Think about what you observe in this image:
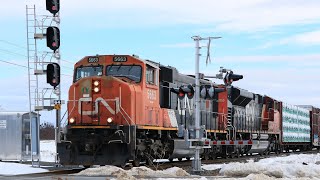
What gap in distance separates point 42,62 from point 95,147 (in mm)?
5109

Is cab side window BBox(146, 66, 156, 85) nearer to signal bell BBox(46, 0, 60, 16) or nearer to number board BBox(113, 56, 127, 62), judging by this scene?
number board BBox(113, 56, 127, 62)

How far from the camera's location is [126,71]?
63.0 ft

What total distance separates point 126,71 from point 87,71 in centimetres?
140

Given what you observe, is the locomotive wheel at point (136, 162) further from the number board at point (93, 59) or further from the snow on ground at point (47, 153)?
the snow on ground at point (47, 153)

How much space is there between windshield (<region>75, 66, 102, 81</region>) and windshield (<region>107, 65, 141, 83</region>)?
1.22ft

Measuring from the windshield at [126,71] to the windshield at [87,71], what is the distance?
1.22 feet

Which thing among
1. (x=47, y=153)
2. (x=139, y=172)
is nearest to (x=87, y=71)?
(x=139, y=172)

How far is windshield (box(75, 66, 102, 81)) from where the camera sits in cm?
1928

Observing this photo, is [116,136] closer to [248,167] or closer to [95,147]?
[95,147]

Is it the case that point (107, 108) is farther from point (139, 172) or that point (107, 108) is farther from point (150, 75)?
point (139, 172)

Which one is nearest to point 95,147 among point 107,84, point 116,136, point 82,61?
point 116,136

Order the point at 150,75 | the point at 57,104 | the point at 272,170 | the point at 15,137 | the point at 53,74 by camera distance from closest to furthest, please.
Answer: the point at 272,170 → the point at 150,75 → the point at 53,74 → the point at 57,104 → the point at 15,137

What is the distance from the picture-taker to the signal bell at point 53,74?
2053 centimetres

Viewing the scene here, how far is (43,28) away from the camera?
2158 cm
